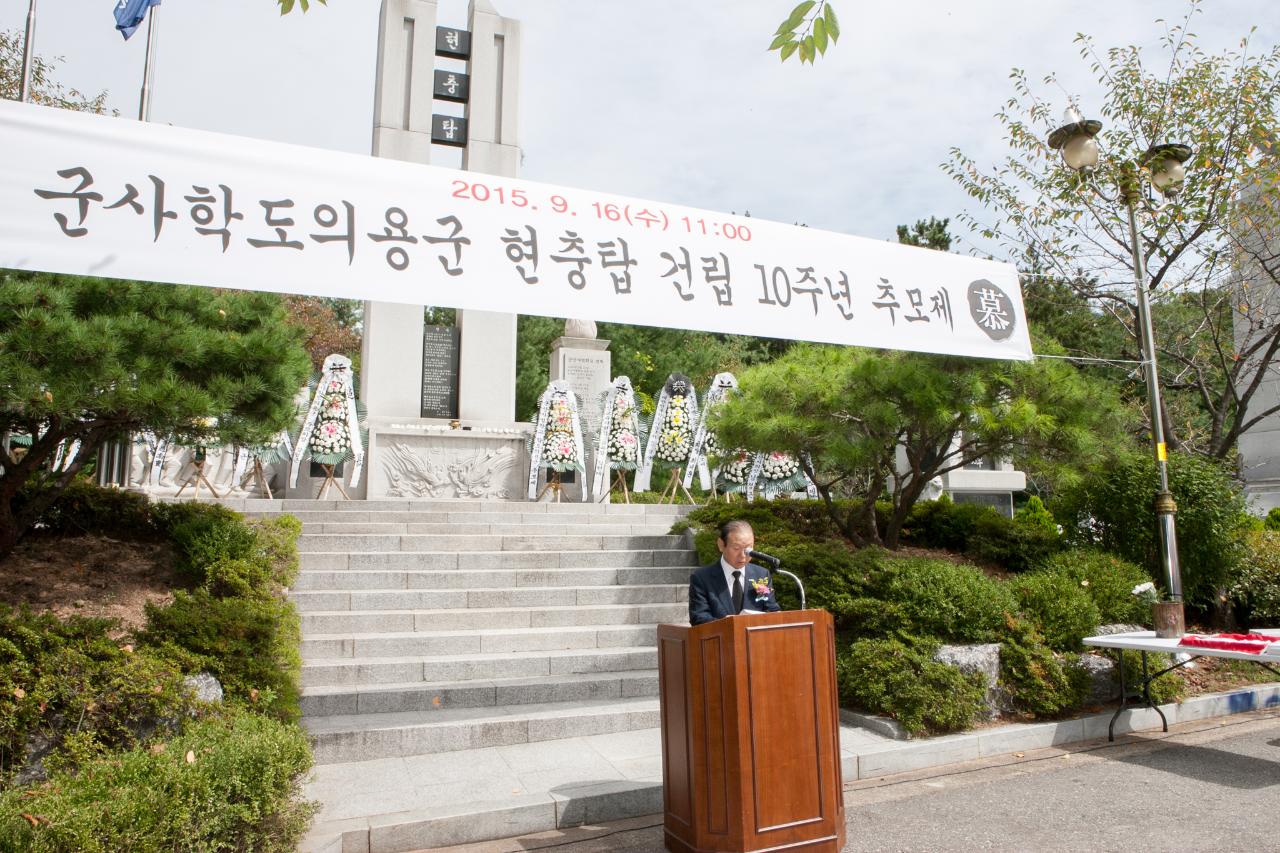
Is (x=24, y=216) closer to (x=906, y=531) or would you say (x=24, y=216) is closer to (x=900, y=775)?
(x=900, y=775)

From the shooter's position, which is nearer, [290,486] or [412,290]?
[412,290]

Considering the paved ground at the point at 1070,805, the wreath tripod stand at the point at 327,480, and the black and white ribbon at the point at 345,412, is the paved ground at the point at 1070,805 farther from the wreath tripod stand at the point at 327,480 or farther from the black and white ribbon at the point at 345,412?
the black and white ribbon at the point at 345,412

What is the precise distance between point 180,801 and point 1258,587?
32.3ft

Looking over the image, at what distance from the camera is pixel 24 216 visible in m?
4.23

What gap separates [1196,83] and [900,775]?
8.31 metres

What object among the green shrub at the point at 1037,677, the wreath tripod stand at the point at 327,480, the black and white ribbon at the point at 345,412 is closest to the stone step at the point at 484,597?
the green shrub at the point at 1037,677

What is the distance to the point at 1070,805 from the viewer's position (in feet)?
15.0

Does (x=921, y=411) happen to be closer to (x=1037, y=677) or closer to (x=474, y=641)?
(x=1037, y=677)

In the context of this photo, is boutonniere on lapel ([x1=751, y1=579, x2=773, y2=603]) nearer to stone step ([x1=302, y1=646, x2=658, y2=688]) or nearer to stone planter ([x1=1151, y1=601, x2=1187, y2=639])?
stone step ([x1=302, y1=646, x2=658, y2=688])

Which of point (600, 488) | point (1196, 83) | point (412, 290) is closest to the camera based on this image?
point (412, 290)

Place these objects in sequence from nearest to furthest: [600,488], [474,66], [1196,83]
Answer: [1196,83]
[600,488]
[474,66]

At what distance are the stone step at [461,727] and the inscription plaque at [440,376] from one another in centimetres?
1074

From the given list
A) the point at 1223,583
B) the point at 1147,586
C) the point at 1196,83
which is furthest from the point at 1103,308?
the point at 1147,586

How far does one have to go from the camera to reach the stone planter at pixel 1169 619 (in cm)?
588
